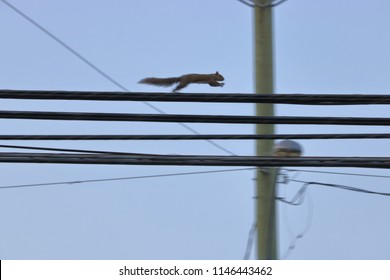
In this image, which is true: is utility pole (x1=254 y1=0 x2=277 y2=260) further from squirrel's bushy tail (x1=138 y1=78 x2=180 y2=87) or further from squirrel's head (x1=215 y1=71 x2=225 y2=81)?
squirrel's bushy tail (x1=138 y1=78 x2=180 y2=87)

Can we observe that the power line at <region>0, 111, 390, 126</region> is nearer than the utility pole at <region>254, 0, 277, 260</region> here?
Yes

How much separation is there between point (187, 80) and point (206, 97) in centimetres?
161

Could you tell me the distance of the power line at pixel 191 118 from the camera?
729cm

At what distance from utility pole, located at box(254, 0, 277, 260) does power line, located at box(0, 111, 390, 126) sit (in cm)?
132

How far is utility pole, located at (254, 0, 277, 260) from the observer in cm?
876

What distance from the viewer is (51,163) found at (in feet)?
23.6

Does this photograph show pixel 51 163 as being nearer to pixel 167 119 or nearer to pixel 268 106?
pixel 167 119

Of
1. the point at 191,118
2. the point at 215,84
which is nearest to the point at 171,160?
the point at 191,118

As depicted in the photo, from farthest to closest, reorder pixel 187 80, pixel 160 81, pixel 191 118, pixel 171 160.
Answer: pixel 187 80 → pixel 160 81 → pixel 191 118 → pixel 171 160

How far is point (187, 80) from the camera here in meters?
8.90

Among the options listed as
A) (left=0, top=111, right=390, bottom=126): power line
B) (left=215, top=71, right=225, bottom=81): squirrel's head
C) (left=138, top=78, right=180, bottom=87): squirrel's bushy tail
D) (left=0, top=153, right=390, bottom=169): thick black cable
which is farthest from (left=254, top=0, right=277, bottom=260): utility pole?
(left=0, top=153, right=390, bottom=169): thick black cable

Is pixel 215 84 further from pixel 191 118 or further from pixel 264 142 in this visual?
pixel 191 118

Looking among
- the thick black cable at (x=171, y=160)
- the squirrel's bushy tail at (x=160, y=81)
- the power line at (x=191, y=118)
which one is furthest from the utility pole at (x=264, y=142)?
the thick black cable at (x=171, y=160)

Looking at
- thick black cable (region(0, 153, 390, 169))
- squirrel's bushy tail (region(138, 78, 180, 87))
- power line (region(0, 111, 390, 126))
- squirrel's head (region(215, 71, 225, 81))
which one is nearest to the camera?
thick black cable (region(0, 153, 390, 169))
